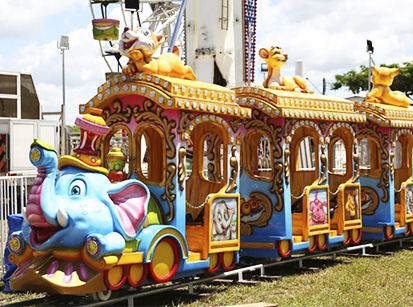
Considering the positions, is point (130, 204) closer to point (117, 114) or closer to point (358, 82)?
point (117, 114)

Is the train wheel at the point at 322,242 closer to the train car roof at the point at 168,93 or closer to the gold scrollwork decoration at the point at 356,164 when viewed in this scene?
the gold scrollwork decoration at the point at 356,164

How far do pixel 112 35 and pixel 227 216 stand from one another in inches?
752

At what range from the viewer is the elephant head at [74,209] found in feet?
23.4

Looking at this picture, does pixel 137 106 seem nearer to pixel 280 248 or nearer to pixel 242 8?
pixel 280 248

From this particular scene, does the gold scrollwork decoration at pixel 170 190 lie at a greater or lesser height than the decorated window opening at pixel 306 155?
lesser

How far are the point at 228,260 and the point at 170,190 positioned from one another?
54.5 inches

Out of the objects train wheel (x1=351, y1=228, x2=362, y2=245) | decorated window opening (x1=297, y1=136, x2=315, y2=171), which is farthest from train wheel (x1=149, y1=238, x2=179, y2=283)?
decorated window opening (x1=297, y1=136, x2=315, y2=171)

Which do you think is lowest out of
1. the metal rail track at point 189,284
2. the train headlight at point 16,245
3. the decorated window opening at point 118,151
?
the metal rail track at point 189,284

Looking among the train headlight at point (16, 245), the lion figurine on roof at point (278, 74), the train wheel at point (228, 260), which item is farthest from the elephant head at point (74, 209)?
Answer: the lion figurine on roof at point (278, 74)

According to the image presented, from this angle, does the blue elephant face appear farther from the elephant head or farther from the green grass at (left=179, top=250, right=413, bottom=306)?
the green grass at (left=179, top=250, right=413, bottom=306)

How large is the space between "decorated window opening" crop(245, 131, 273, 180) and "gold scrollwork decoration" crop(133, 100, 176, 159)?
229 centimetres

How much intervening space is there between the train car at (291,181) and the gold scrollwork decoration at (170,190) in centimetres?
160

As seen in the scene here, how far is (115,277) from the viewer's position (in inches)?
294

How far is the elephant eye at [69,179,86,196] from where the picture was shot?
24.2 feet
